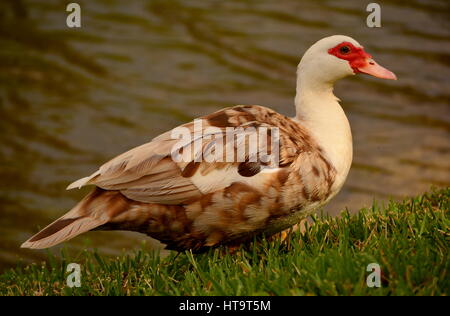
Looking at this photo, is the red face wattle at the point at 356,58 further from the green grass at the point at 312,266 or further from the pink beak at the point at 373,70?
the green grass at the point at 312,266

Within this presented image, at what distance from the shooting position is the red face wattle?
17.1 ft

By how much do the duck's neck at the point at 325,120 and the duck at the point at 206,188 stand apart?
0.66ft

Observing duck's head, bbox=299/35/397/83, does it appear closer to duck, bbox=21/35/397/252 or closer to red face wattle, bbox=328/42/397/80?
red face wattle, bbox=328/42/397/80

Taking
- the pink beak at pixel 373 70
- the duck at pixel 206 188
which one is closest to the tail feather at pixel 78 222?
the duck at pixel 206 188

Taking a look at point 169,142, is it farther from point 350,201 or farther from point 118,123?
point 118,123

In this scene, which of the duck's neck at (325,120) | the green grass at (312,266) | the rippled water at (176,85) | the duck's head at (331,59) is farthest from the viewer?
the rippled water at (176,85)

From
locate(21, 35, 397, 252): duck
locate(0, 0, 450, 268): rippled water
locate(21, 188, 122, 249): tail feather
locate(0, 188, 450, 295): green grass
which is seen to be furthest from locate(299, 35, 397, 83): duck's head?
locate(0, 0, 450, 268): rippled water

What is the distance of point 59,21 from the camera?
14211mm

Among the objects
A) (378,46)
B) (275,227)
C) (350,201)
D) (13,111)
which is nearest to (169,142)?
(275,227)

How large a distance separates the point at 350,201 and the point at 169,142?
4063 millimetres

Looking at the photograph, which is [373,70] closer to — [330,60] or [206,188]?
[330,60]

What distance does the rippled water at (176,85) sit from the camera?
9109 millimetres
